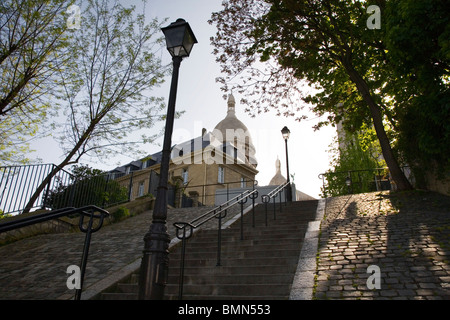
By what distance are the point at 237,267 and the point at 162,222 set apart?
2896mm

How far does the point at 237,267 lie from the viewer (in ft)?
21.8

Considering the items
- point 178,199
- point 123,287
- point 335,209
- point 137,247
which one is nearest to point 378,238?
point 335,209

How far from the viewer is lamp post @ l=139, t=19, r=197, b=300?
3.89 meters

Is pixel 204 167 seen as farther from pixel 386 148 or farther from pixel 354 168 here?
pixel 386 148

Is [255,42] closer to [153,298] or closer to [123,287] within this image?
[123,287]

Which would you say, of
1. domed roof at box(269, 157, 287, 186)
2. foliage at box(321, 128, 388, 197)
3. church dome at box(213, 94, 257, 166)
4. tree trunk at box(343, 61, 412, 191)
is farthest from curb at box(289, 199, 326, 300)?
domed roof at box(269, 157, 287, 186)

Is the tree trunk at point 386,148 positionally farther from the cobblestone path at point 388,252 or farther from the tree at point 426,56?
the cobblestone path at point 388,252

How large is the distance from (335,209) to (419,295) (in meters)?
7.64

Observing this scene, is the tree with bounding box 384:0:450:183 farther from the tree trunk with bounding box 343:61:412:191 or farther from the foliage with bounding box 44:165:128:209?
the foliage with bounding box 44:165:128:209

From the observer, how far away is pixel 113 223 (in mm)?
13539

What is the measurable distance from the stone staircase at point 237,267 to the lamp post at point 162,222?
184cm

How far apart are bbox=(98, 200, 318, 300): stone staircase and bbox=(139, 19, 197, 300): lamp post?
1.84m

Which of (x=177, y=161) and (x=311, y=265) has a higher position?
(x=177, y=161)

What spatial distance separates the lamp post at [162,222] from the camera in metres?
3.89
